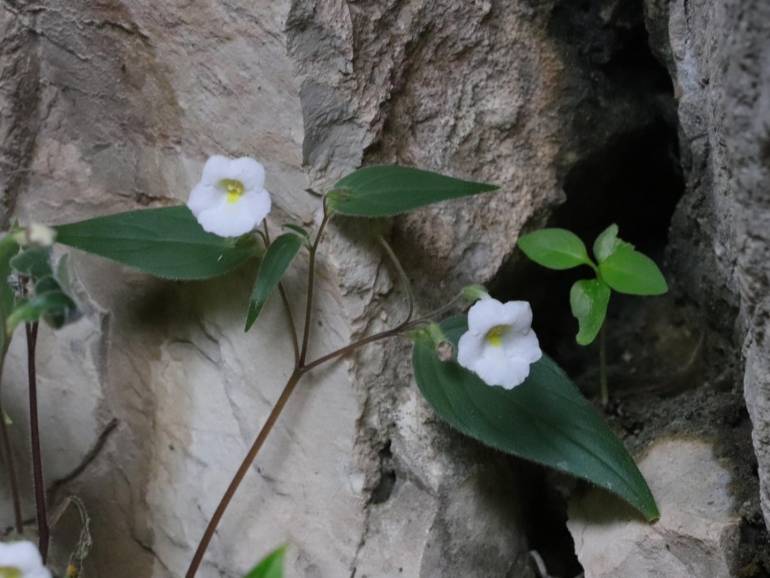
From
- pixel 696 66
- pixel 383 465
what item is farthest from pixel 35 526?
pixel 696 66

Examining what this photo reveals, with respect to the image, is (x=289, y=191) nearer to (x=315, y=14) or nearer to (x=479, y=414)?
(x=315, y=14)

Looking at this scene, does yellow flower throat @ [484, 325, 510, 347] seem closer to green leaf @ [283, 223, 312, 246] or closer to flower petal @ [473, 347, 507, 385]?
flower petal @ [473, 347, 507, 385]

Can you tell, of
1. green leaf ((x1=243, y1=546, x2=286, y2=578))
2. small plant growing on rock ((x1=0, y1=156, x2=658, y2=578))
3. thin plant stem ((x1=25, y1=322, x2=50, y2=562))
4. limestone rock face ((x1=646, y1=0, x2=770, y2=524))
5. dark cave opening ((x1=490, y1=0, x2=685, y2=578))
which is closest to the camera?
limestone rock face ((x1=646, y1=0, x2=770, y2=524))

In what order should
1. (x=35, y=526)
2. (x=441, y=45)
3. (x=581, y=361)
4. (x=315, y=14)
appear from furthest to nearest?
(x=581, y=361), (x=35, y=526), (x=441, y=45), (x=315, y=14)

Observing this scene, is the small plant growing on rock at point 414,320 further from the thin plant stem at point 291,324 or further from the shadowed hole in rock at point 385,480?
the shadowed hole in rock at point 385,480

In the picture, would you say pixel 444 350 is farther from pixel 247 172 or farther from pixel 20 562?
pixel 20 562

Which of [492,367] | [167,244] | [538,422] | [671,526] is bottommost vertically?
[671,526]

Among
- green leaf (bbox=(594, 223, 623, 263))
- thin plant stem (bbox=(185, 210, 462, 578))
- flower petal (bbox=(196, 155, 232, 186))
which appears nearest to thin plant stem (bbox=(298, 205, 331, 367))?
thin plant stem (bbox=(185, 210, 462, 578))

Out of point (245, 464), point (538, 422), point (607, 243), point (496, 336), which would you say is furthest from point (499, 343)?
point (245, 464)
